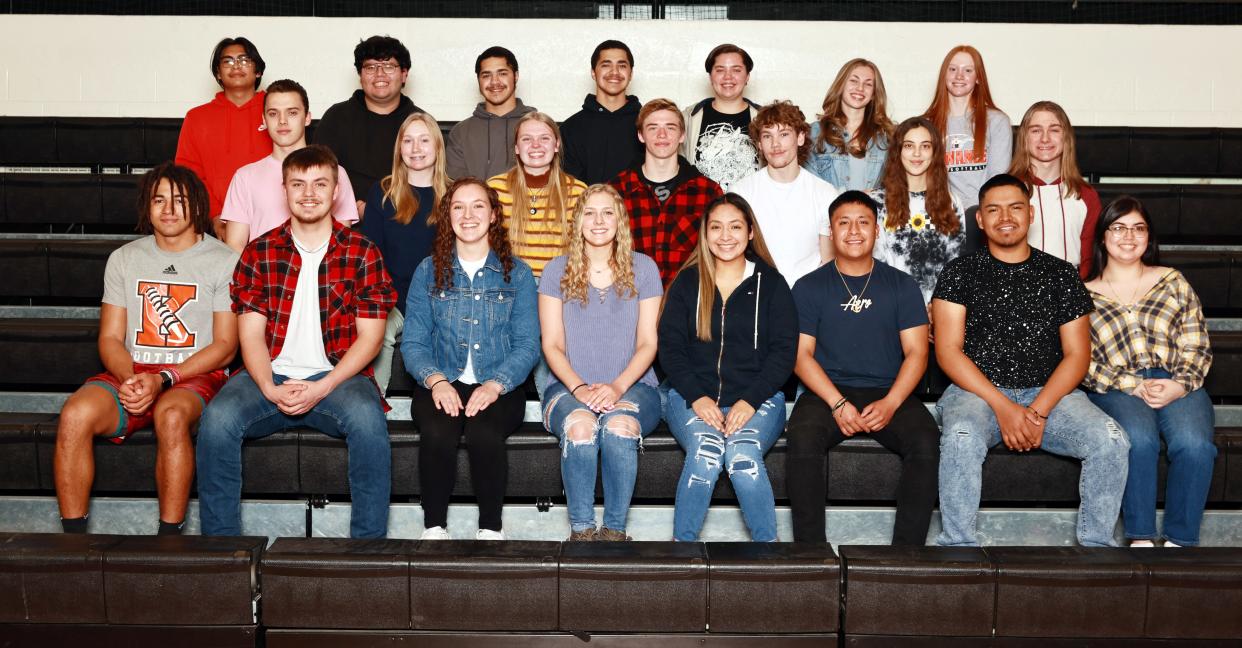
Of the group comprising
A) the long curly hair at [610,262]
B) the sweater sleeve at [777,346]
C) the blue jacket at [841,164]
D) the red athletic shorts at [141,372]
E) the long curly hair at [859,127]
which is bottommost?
the red athletic shorts at [141,372]

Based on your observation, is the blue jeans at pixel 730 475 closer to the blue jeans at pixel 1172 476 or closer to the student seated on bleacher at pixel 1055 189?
the blue jeans at pixel 1172 476

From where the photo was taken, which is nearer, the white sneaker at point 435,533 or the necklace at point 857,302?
the white sneaker at point 435,533

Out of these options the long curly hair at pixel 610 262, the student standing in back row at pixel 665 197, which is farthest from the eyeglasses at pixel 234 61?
the long curly hair at pixel 610 262

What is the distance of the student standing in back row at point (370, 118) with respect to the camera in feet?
13.9

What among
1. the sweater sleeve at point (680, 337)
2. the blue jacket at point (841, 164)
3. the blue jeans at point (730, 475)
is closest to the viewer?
the blue jeans at point (730, 475)

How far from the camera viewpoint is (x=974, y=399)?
10.1 ft

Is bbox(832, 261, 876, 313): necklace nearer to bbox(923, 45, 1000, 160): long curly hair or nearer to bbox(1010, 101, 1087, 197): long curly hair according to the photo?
bbox(1010, 101, 1087, 197): long curly hair

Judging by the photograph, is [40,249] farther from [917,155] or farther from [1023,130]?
[1023,130]

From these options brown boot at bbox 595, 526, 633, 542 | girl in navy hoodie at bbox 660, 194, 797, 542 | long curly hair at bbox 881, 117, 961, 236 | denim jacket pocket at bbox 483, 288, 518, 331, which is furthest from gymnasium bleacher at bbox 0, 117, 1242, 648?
long curly hair at bbox 881, 117, 961, 236

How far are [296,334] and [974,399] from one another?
2.06 m

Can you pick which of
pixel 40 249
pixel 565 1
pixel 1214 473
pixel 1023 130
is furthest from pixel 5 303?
pixel 1214 473

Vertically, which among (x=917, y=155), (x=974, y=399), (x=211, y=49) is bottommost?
(x=974, y=399)

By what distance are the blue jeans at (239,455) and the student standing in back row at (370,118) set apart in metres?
1.38

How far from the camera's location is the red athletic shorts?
121 inches
